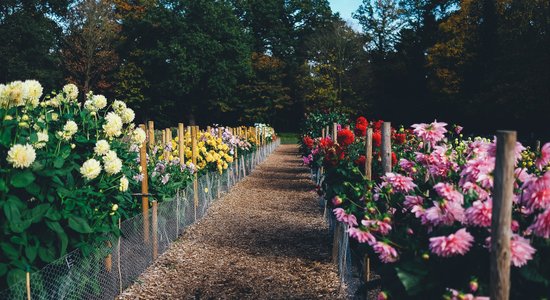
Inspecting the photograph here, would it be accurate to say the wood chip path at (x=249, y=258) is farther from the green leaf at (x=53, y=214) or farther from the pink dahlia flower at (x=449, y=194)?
the pink dahlia flower at (x=449, y=194)

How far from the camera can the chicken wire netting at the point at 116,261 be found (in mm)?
3432

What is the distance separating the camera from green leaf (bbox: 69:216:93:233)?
348 cm

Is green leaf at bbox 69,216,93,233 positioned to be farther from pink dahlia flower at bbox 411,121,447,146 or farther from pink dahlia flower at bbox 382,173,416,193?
pink dahlia flower at bbox 411,121,447,146

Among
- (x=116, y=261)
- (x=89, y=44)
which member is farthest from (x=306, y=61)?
(x=116, y=261)

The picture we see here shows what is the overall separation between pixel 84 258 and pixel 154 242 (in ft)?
7.28

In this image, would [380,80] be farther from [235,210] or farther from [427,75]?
[235,210]

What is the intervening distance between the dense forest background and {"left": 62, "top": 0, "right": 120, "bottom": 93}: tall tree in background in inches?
3.5

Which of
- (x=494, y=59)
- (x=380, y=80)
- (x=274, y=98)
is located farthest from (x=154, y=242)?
(x=274, y=98)

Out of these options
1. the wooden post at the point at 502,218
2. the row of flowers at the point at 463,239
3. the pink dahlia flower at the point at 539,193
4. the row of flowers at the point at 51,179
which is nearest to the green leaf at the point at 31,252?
the row of flowers at the point at 51,179

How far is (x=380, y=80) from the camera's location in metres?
41.0

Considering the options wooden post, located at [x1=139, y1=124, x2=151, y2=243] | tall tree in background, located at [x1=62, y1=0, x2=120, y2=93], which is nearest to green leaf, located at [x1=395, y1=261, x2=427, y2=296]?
wooden post, located at [x1=139, y1=124, x2=151, y2=243]

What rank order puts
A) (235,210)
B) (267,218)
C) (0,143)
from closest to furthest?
1. (0,143)
2. (267,218)
3. (235,210)

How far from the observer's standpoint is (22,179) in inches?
125

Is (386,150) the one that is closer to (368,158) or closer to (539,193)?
(368,158)
